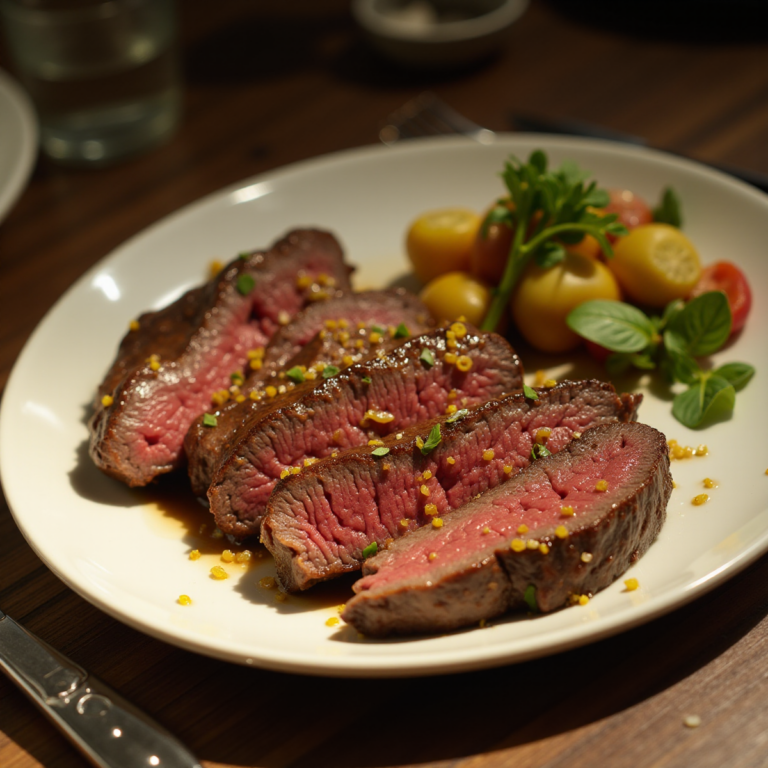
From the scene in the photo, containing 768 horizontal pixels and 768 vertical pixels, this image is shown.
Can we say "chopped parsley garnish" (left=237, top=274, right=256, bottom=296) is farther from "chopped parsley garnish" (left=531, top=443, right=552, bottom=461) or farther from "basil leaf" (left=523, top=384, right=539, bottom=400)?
"chopped parsley garnish" (left=531, top=443, right=552, bottom=461)

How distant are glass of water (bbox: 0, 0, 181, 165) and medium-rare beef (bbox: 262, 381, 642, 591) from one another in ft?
11.6

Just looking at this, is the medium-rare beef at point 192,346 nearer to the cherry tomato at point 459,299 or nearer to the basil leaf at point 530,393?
the cherry tomato at point 459,299

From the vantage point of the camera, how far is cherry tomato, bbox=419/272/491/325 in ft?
12.2

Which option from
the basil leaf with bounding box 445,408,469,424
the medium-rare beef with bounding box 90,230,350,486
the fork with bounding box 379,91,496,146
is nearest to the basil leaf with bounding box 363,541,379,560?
the basil leaf with bounding box 445,408,469,424

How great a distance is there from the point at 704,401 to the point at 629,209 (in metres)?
1.17

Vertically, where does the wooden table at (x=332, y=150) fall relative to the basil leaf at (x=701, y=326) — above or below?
below

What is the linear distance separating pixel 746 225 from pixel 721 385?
1.02 meters

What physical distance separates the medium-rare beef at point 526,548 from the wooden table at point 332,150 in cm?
19

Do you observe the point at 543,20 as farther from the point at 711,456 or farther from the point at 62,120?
the point at 711,456

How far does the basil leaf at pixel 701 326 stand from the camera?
129 inches

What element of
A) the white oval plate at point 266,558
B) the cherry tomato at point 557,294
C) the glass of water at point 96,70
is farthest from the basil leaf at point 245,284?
the glass of water at point 96,70

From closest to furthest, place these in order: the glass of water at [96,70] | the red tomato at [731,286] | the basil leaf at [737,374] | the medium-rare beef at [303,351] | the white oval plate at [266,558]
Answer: the white oval plate at [266,558]
the medium-rare beef at [303,351]
the basil leaf at [737,374]
the red tomato at [731,286]
the glass of water at [96,70]

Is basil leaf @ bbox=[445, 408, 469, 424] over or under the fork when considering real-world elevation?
over

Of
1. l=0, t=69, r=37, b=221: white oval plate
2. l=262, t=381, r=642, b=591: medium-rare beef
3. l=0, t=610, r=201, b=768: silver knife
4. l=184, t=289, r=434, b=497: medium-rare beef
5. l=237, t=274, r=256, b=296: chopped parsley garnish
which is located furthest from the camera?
l=0, t=69, r=37, b=221: white oval plate
